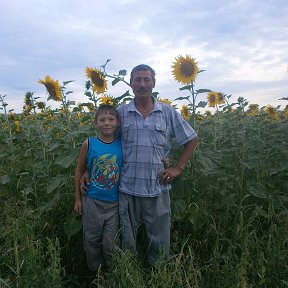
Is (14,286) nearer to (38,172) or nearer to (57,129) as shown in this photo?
(38,172)

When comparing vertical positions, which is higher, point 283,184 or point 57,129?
point 57,129

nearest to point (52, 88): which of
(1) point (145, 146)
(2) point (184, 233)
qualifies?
(1) point (145, 146)

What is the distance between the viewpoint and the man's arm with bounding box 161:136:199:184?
2660 millimetres

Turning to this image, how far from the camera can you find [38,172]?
3.88 metres

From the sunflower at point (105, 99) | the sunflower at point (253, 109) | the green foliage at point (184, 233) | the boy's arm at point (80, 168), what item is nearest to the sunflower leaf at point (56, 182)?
the green foliage at point (184, 233)

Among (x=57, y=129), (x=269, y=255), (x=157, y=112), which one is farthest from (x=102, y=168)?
(x=57, y=129)

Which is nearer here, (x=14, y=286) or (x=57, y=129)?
(x=14, y=286)

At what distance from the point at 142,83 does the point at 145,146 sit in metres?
0.46

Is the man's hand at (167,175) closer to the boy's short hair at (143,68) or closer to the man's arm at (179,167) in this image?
the man's arm at (179,167)

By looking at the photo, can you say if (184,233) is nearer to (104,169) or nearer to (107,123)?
(104,169)

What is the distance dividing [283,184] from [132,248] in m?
2.03

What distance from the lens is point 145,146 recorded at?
8.66 ft

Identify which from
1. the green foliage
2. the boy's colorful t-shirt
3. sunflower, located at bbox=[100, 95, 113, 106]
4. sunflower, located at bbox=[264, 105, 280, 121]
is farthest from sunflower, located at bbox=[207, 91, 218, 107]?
the boy's colorful t-shirt

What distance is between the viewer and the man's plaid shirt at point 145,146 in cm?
264
